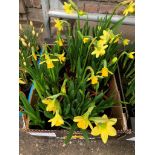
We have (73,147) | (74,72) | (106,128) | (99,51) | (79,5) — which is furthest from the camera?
(79,5)

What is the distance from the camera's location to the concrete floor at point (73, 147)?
4.52 ft

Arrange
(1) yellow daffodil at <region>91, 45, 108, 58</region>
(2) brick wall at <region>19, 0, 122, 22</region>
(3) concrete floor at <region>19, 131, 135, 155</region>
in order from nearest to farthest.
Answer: (1) yellow daffodil at <region>91, 45, 108, 58</region>, (3) concrete floor at <region>19, 131, 135, 155</region>, (2) brick wall at <region>19, 0, 122, 22</region>

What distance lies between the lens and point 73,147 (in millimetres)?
1389

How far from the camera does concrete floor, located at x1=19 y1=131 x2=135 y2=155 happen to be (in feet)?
4.52

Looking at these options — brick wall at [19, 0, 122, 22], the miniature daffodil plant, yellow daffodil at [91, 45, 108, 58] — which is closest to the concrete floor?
the miniature daffodil plant

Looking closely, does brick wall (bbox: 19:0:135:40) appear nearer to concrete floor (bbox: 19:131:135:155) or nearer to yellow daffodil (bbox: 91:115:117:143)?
concrete floor (bbox: 19:131:135:155)

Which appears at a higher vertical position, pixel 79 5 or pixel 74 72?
pixel 79 5

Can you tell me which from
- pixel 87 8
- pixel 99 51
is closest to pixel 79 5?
pixel 87 8

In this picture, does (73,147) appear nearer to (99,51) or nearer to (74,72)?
(74,72)
